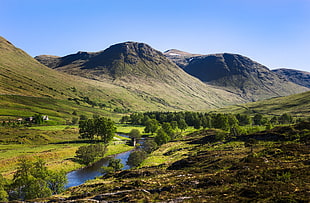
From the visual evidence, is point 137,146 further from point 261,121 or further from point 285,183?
point 285,183

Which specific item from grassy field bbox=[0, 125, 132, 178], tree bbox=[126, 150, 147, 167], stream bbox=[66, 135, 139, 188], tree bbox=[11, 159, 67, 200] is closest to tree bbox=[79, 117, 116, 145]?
grassy field bbox=[0, 125, 132, 178]

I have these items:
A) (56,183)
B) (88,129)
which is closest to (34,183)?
(56,183)

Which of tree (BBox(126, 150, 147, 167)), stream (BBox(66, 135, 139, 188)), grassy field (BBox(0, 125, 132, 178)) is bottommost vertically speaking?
stream (BBox(66, 135, 139, 188))

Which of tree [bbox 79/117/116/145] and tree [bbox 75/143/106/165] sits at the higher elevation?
tree [bbox 79/117/116/145]

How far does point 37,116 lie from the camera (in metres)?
198

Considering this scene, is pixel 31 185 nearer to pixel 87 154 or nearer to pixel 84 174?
pixel 84 174

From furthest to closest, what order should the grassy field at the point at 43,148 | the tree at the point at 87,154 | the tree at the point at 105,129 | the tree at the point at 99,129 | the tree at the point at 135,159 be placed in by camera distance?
the tree at the point at 99,129 → the tree at the point at 105,129 → the tree at the point at 87,154 → the grassy field at the point at 43,148 → the tree at the point at 135,159

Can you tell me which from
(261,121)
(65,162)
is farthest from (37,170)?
(261,121)

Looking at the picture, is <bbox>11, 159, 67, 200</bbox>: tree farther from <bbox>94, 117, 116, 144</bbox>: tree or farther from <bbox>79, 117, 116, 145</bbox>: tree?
<bbox>79, 117, 116, 145</bbox>: tree

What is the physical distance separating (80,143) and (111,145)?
66.2ft

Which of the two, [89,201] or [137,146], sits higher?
[89,201]

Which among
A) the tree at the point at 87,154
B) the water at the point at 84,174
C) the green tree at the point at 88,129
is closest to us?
the water at the point at 84,174

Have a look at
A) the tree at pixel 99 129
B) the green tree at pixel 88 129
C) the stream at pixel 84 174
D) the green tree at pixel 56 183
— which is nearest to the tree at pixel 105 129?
the tree at pixel 99 129

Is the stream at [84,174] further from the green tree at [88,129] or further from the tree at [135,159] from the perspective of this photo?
the green tree at [88,129]
